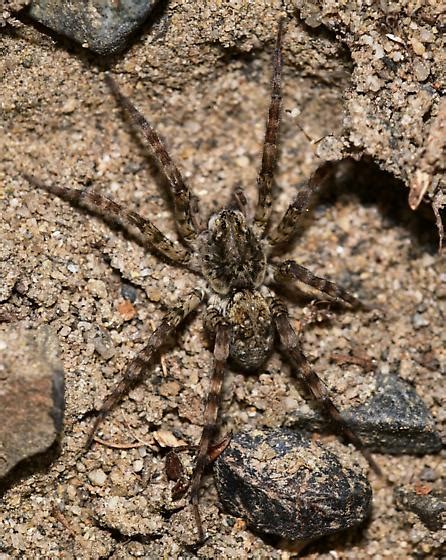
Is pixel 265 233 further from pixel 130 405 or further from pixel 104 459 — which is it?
pixel 104 459

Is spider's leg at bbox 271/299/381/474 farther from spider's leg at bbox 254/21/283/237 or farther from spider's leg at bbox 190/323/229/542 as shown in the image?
spider's leg at bbox 254/21/283/237

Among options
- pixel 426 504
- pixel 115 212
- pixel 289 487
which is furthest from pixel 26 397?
pixel 426 504

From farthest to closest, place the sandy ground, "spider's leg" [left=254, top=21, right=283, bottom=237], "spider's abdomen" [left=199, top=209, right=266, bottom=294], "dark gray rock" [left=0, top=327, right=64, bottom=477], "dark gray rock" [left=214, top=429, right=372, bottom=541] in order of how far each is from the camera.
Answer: "spider's abdomen" [left=199, top=209, right=266, bottom=294] < "spider's leg" [left=254, top=21, right=283, bottom=237] < the sandy ground < "dark gray rock" [left=214, top=429, right=372, bottom=541] < "dark gray rock" [left=0, top=327, right=64, bottom=477]

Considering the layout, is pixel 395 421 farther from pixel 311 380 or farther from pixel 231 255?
pixel 231 255

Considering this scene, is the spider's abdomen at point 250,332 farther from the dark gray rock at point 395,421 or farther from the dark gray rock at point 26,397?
the dark gray rock at point 26,397

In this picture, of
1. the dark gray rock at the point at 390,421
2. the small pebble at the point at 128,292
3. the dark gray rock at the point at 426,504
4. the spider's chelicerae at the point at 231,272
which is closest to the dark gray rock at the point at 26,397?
the spider's chelicerae at the point at 231,272

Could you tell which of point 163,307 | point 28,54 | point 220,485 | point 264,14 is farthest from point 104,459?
point 264,14

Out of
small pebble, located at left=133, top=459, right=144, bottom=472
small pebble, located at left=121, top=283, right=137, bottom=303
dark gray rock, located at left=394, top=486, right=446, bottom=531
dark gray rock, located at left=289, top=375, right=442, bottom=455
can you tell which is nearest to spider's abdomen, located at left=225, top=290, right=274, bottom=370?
dark gray rock, located at left=289, top=375, right=442, bottom=455
